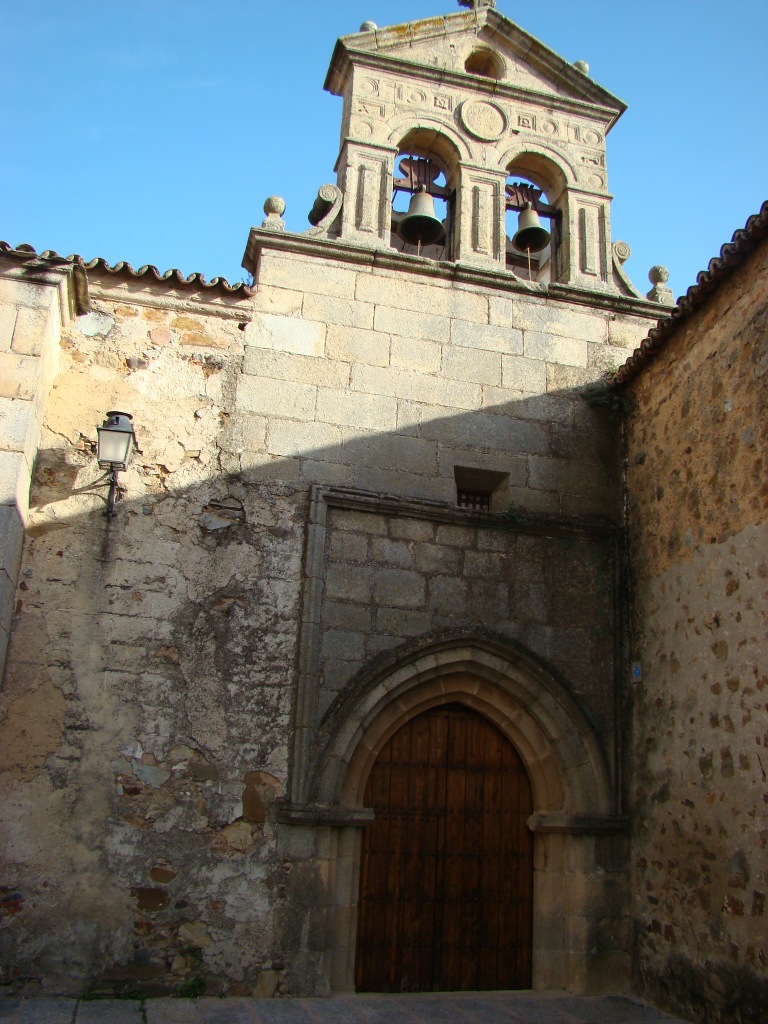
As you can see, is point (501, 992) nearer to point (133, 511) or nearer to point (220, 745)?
point (220, 745)

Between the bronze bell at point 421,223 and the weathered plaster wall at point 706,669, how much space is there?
218 cm

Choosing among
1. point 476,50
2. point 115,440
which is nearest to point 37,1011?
point 115,440

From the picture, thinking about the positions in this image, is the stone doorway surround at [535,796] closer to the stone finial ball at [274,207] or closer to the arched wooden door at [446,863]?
the arched wooden door at [446,863]

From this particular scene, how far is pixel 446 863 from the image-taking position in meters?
5.93

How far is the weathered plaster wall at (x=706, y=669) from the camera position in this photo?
Result: 16.1 ft

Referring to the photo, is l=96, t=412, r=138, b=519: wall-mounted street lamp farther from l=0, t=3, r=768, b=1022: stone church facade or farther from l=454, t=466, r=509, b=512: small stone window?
l=454, t=466, r=509, b=512: small stone window

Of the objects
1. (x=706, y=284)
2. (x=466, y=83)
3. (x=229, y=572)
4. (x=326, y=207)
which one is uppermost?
(x=466, y=83)

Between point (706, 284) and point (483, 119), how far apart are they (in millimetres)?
2909

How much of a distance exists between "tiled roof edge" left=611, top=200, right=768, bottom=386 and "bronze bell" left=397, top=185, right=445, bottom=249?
1877mm

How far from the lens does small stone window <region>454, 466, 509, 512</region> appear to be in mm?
6609

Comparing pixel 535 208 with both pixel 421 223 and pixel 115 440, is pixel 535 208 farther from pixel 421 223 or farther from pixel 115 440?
pixel 115 440

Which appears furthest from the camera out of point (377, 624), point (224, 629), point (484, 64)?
point (484, 64)

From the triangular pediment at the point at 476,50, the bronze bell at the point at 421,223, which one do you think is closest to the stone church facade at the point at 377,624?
the bronze bell at the point at 421,223

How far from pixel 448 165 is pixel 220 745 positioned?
5.05 metres
